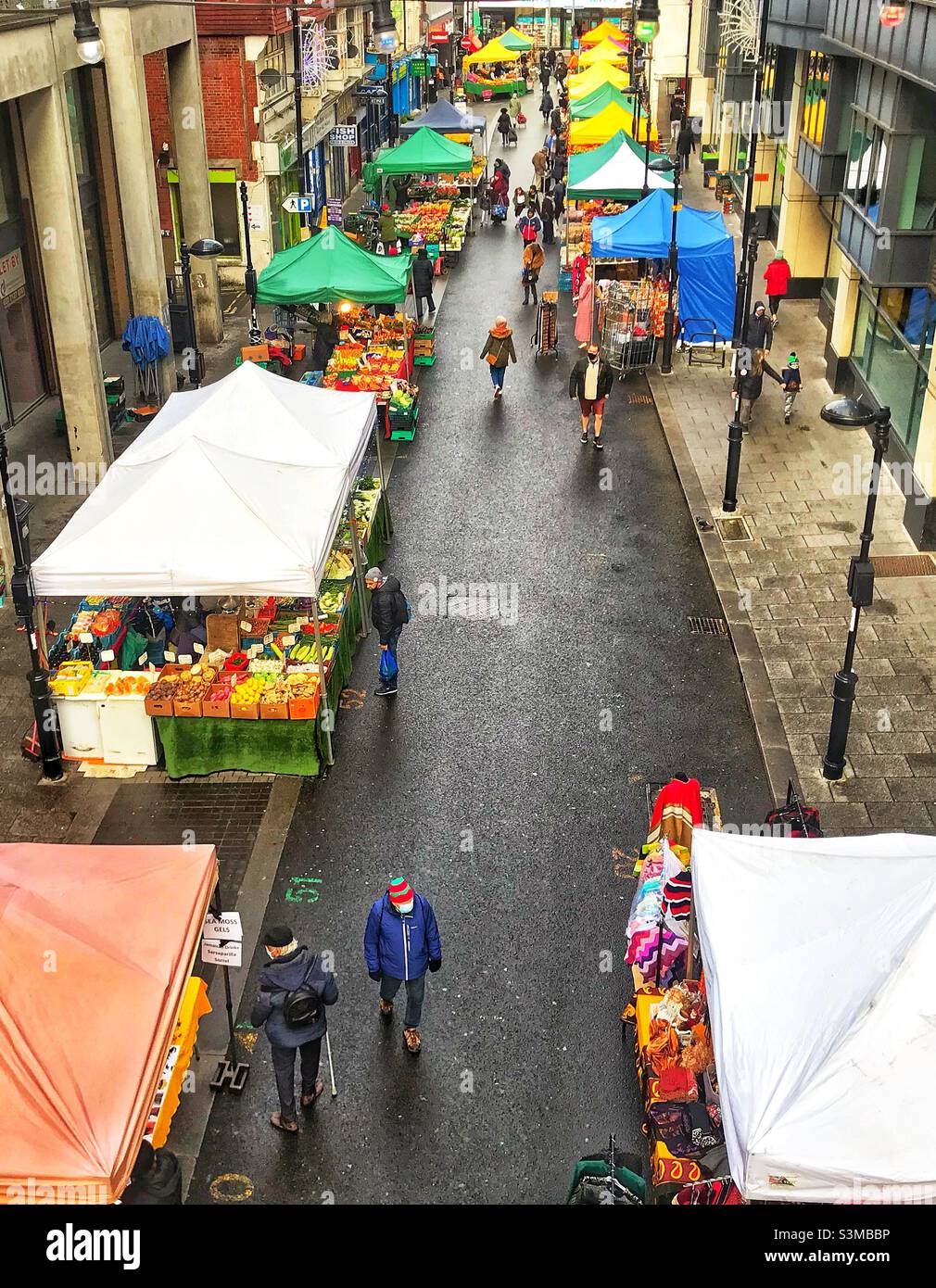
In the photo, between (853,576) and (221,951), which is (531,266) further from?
(221,951)

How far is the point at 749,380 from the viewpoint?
20.6 m

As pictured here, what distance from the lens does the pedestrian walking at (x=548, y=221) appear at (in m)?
37.0

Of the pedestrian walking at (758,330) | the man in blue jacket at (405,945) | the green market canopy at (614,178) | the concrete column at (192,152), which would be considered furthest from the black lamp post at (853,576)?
the green market canopy at (614,178)

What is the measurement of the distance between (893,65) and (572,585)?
833 cm

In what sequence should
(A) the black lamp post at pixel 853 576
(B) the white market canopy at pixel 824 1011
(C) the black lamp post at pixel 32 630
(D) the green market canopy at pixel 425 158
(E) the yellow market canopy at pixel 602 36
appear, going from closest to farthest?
(B) the white market canopy at pixel 824 1011
(A) the black lamp post at pixel 853 576
(C) the black lamp post at pixel 32 630
(D) the green market canopy at pixel 425 158
(E) the yellow market canopy at pixel 602 36

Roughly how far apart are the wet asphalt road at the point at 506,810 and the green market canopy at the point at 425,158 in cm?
1485

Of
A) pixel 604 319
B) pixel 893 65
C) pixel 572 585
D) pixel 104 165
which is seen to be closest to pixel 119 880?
pixel 572 585

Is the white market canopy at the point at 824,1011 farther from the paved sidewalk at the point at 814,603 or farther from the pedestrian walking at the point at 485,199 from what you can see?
the pedestrian walking at the point at 485,199

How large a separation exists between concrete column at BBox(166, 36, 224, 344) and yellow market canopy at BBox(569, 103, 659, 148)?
15592mm

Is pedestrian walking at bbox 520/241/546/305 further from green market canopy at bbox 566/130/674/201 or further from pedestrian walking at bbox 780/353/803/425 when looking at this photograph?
pedestrian walking at bbox 780/353/803/425

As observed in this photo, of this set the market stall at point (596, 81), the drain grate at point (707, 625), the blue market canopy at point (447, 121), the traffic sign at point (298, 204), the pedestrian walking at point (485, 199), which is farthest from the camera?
the market stall at point (596, 81)

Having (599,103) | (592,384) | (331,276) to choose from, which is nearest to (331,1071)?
(592,384)

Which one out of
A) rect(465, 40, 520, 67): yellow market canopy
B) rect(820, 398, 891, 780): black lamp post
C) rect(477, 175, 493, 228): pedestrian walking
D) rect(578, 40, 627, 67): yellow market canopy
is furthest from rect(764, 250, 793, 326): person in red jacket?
rect(465, 40, 520, 67): yellow market canopy

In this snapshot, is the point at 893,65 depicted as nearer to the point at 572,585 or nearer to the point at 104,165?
the point at 572,585
